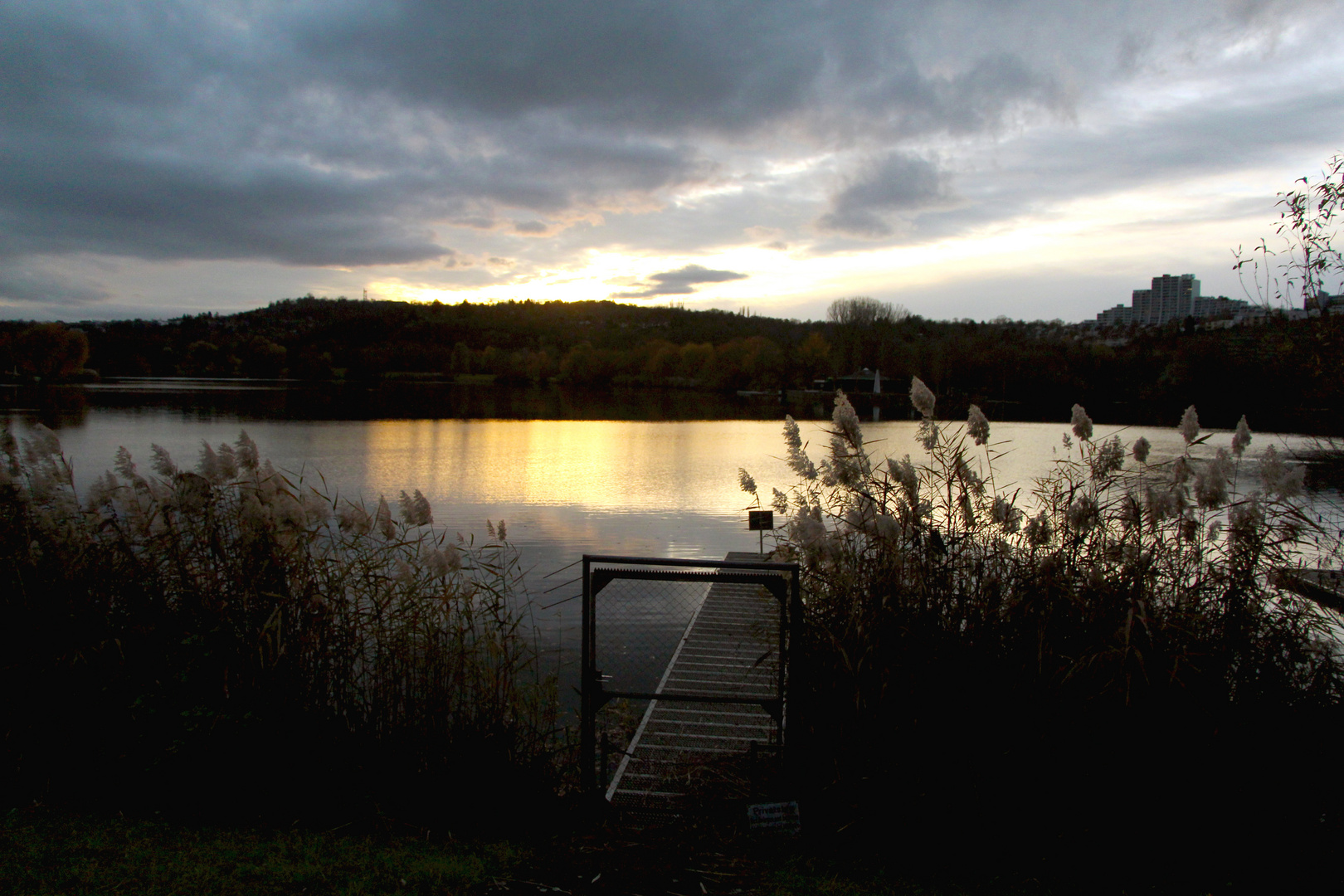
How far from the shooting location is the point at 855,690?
14.3 feet

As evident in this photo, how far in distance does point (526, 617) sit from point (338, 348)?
10712 cm

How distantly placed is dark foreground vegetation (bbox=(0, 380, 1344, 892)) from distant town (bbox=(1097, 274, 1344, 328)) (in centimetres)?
270

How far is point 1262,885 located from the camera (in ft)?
12.8

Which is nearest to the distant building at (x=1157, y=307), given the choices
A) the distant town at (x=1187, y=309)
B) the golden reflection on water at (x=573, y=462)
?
the distant town at (x=1187, y=309)

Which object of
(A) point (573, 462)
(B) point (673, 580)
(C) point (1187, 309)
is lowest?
(A) point (573, 462)

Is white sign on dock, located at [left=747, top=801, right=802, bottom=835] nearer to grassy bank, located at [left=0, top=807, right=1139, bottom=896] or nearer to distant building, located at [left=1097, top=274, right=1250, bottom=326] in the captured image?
grassy bank, located at [left=0, top=807, right=1139, bottom=896]

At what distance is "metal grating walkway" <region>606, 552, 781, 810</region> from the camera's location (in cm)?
516

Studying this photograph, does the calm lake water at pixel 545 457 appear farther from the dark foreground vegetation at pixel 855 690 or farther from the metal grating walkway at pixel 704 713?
the metal grating walkway at pixel 704 713

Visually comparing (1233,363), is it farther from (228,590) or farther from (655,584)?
(228,590)

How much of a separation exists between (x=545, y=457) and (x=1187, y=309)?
75791mm

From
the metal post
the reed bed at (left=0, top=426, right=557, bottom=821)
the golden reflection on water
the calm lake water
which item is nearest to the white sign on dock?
the metal post

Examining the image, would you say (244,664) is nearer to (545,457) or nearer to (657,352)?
(545,457)

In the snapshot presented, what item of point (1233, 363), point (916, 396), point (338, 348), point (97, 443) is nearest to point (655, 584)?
point (916, 396)

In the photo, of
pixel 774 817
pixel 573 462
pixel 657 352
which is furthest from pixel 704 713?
pixel 657 352
